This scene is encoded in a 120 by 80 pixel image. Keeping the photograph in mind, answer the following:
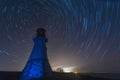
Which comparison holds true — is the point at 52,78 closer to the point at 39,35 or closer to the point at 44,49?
the point at 44,49

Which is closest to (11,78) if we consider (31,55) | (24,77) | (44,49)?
(24,77)

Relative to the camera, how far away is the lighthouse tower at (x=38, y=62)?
1232 inches

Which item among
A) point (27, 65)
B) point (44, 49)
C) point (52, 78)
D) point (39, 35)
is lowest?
point (52, 78)

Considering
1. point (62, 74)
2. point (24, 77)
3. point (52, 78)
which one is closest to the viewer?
point (52, 78)

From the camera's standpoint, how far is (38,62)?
3225cm

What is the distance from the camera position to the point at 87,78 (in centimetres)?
3338

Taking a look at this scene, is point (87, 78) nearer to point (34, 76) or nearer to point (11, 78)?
point (34, 76)

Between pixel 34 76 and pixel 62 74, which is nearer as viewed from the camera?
pixel 34 76

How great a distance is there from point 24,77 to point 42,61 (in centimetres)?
388

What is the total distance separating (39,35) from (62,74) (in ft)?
26.1

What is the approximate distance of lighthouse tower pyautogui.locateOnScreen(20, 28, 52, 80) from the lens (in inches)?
1232

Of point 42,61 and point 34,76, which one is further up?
point 42,61

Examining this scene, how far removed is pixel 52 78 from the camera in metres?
29.7

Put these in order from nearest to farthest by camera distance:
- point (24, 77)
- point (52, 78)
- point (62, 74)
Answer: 1. point (52, 78)
2. point (24, 77)
3. point (62, 74)
